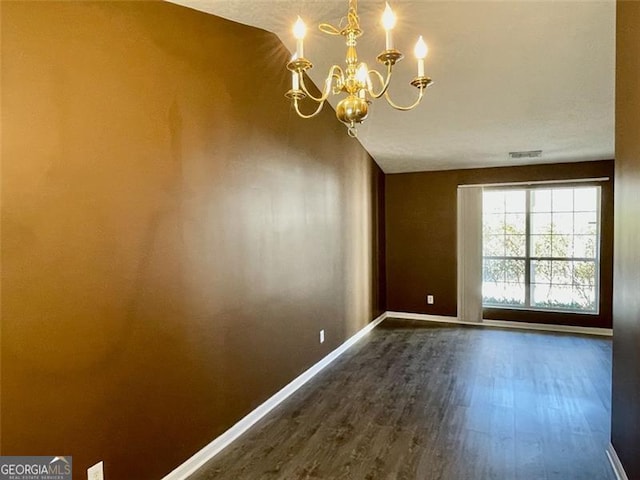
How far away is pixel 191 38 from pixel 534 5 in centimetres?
216

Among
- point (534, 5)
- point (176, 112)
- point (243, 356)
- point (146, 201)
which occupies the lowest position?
point (243, 356)

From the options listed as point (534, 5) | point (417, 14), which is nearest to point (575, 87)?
point (534, 5)

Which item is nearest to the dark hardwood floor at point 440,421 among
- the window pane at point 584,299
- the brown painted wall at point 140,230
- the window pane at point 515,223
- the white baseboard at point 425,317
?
the brown painted wall at point 140,230

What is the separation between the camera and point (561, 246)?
17.6 ft

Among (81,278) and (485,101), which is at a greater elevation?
(485,101)

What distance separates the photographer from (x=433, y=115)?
13.5ft

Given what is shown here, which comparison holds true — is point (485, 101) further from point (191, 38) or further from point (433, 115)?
point (191, 38)

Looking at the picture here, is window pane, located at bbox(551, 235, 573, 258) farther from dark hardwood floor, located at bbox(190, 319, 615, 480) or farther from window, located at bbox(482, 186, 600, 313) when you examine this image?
dark hardwood floor, located at bbox(190, 319, 615, 480)

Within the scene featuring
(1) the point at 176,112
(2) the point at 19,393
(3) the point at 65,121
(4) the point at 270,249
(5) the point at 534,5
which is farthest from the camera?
(4) the point at 270,249

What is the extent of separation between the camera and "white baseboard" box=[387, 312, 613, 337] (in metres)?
5.16

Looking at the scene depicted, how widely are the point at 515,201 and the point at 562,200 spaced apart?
57 cm

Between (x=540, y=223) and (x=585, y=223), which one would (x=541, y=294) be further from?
(x=585, y=223)

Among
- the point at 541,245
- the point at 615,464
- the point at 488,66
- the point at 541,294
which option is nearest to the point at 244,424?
the point at 615,464

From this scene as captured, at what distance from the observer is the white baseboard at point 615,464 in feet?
7.02
